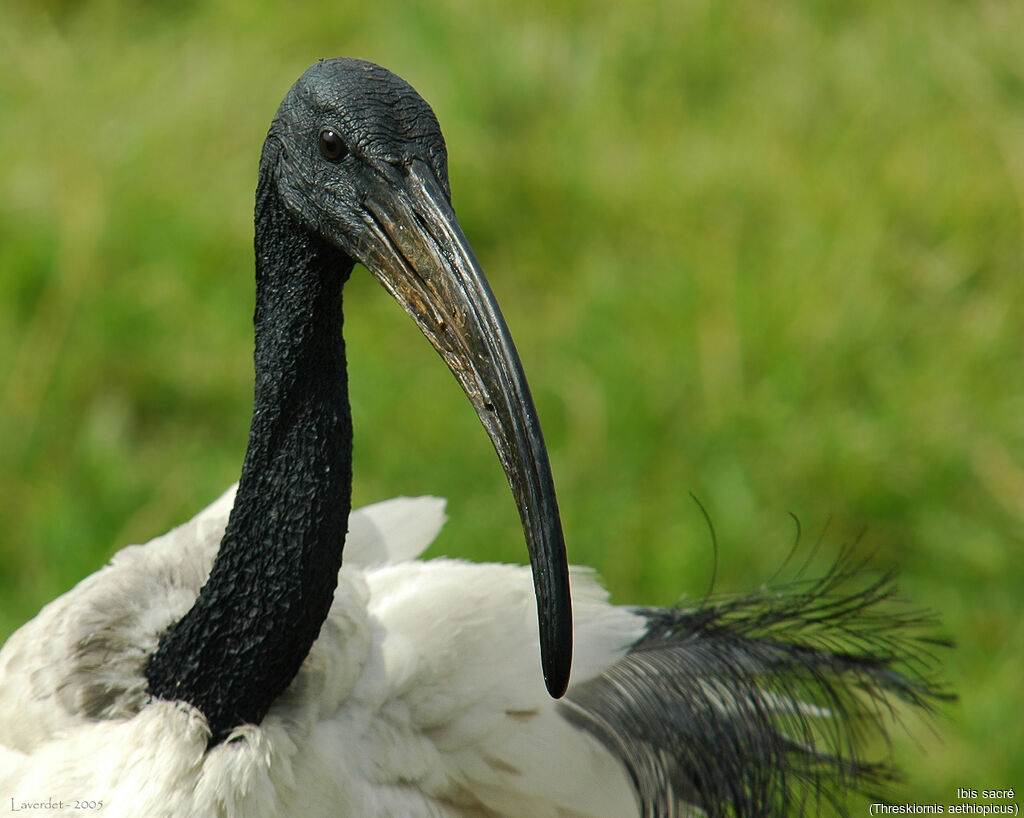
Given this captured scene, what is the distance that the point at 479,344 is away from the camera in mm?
1858

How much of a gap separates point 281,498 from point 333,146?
1.69ft

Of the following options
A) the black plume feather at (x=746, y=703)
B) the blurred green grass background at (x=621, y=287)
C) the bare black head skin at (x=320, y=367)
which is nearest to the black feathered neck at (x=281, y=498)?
the bare black head skin at (x=320, y=367)

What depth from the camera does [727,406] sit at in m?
4.25

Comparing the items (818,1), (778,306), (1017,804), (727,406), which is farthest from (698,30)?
(1017,804)

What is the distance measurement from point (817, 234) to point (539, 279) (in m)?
0.94

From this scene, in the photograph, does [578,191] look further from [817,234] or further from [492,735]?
[492,735]

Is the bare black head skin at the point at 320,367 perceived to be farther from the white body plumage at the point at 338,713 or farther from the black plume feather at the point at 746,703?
the black plume feather at the point at 746,703

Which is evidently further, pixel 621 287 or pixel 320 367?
pixel 621 287

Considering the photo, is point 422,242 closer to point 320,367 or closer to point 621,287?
point 320,367

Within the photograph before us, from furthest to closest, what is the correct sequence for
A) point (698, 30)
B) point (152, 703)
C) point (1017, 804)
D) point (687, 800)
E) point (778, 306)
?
1. point (698, 30)
2. point (778, 306)
3. point (1017, 804)
4. point (687, 800)
5. point (152, 703)

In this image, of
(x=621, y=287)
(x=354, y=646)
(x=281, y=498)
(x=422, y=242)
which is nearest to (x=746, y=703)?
(x=354, y=646)

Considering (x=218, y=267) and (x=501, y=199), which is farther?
(x=501, y=199)

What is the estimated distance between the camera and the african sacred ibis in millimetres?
1903

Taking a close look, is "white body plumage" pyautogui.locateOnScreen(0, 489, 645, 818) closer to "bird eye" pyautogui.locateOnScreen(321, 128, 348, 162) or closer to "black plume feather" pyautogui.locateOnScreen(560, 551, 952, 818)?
"black plume feather" pyautogui.locateOnScreen(560, 551, 952, 818)
